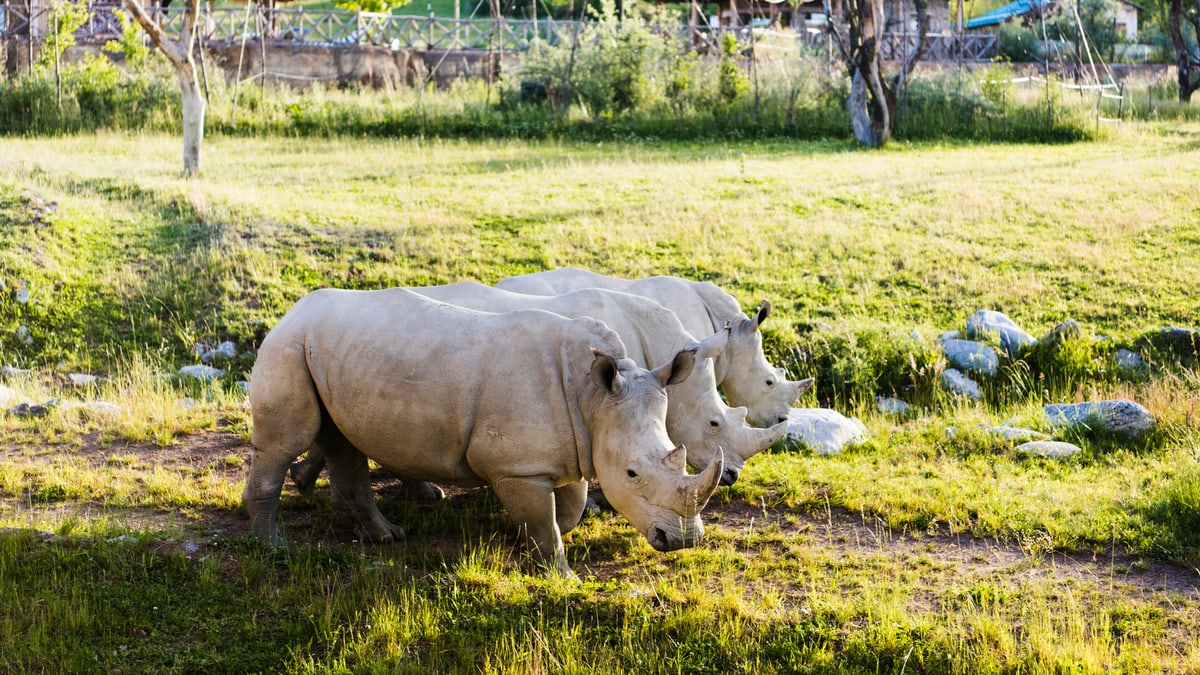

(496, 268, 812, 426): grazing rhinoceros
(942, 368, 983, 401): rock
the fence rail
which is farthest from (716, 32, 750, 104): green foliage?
(496, 268, 812, 426): grazing rhinoceros

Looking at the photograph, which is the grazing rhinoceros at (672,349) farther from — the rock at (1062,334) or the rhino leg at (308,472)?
the rock at (1062,334)


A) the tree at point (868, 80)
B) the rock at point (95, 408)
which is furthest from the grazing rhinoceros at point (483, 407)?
the tree at point (868, 80)

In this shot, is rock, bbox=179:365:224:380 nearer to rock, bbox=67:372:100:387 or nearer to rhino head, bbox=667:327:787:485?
rock, bbox=67:372:100:387

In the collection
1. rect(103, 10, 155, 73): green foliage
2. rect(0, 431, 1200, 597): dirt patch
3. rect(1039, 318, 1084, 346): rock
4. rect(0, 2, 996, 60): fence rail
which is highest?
rect(0, 2, 996, 60): fence rail

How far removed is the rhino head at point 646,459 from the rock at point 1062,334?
692 cm

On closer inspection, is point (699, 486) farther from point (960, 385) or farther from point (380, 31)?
point (380, 31)

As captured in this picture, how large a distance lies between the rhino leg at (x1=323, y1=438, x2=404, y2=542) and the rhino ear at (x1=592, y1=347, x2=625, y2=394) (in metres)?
2.03

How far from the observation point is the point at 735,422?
7941 millimetres

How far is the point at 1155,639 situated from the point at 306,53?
100ft

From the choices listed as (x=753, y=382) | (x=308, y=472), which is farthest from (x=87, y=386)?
(x=753, y=382)

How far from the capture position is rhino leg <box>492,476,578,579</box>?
23.0ft

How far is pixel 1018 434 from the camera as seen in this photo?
10172 millimetres

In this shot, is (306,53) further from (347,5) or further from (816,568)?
(816,568)

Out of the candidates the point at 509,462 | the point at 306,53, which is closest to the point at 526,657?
the point at 509,462
